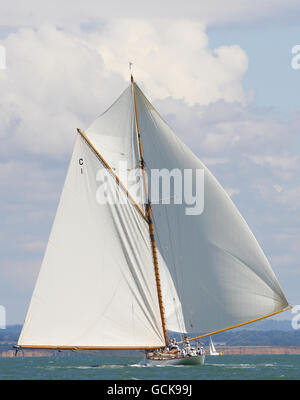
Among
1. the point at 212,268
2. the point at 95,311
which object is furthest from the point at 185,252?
the point at 95,311

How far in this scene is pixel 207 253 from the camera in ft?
249

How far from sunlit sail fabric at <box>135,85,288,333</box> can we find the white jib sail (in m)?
2.54

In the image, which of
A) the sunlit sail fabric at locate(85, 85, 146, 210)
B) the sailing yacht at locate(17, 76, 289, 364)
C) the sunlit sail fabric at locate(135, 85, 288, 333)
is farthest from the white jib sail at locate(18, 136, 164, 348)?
the sunlit sail fabric at locate(135, 85, 288, 333)

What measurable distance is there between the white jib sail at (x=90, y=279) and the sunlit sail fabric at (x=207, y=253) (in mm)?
2537

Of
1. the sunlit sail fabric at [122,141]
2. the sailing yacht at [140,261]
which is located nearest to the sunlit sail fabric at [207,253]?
the sailing yacht at [140,261]

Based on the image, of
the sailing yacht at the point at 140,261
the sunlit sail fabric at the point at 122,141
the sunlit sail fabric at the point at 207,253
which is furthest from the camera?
the sunlit sail fabric at the point at 122,141

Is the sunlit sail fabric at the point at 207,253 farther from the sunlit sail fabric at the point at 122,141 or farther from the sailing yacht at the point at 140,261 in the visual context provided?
the sunlit sail fabric at the point at 122,141

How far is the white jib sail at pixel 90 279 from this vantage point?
74375 mm

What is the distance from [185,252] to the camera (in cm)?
7662

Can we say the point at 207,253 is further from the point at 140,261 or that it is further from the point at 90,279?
the point at 90,279

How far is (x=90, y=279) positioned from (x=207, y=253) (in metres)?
9.04
